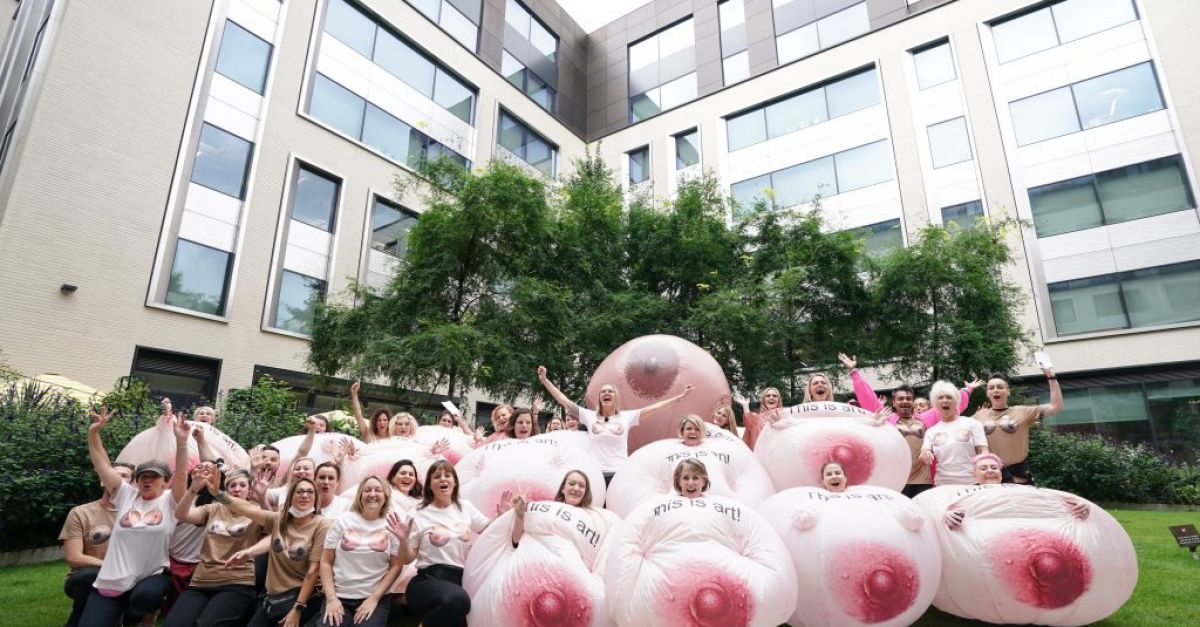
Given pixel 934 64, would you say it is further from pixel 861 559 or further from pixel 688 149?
pixel 861 559

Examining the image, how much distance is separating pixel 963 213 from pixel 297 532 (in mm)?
23047

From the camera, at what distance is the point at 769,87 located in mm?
27000

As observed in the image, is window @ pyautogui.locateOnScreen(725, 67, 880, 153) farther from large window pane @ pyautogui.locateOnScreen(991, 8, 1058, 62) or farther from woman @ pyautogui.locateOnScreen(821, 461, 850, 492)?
woman @ pyautogui.locateOnScreen(821, 461, 850, 492)

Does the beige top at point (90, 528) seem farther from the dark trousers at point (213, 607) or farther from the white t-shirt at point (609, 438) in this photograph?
the white t-shirt at point (609, 438)

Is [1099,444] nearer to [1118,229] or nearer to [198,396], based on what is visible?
[1118,229]

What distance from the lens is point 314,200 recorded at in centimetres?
2083

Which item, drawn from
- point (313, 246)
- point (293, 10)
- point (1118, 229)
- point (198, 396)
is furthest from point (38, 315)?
point (1118, 229)

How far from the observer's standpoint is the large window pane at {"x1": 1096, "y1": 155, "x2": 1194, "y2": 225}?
730 inches

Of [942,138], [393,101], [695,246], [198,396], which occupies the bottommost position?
[198,396]

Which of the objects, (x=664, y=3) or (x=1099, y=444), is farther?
(x=664, y=3)

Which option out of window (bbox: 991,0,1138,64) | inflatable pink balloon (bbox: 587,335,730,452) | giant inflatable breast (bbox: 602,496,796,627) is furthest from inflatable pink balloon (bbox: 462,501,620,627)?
window (bbox: 991,0,1138,64)

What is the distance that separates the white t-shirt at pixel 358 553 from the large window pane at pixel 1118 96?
24.1 meters

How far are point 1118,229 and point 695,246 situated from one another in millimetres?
13297

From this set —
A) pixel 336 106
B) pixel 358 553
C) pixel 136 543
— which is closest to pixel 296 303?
pixel 336 106
